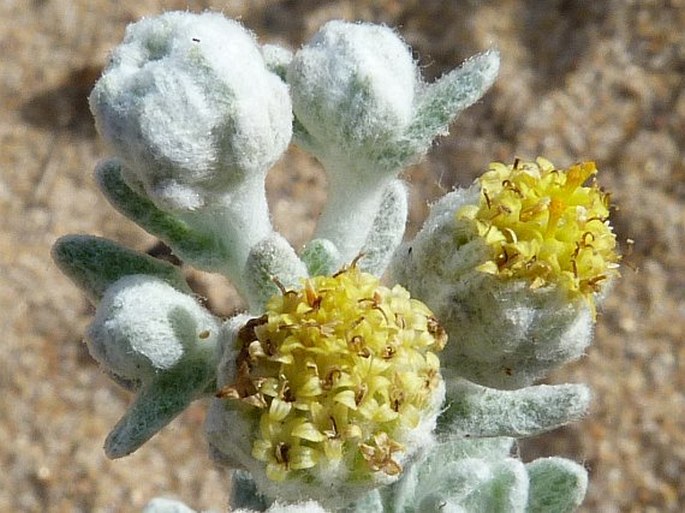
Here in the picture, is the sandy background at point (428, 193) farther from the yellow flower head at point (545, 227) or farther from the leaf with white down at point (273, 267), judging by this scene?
the leaf with white down at point (273, 267)

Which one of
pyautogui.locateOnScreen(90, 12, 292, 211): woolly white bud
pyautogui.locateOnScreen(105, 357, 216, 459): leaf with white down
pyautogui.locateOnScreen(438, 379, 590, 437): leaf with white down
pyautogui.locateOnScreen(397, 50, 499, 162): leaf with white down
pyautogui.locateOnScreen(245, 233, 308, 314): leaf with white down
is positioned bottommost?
pyautogui.locateOnScreen(438, 379, 590, 437): leaf with white down

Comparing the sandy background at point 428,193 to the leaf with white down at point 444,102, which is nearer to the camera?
the leaf with white down at point 444,102

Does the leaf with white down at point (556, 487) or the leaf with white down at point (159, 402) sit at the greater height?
the leaf with white down at point (159, 402)

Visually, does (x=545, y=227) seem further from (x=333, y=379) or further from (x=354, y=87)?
(x=333, y=379)

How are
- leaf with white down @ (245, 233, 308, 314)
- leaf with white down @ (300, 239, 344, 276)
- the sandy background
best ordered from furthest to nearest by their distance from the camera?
1. the sandy background
2. leaf with white down @ (300, 239, 344, 276)
3. leaf with white down @ (245, 233, 308, 314)

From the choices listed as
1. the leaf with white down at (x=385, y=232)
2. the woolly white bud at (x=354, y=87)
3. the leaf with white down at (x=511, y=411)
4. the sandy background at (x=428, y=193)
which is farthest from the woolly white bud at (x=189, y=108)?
the sandy background at (x=428, y=193)

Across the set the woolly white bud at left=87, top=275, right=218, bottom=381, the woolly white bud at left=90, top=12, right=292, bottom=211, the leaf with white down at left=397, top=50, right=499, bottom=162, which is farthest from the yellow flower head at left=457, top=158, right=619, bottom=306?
the woolly white bud at left=87, top=275, right=218, bottom=381

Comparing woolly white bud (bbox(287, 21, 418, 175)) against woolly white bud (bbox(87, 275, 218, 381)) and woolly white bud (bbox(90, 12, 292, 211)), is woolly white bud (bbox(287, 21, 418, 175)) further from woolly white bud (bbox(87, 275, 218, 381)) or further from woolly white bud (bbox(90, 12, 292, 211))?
woolly white bud (bbox(87, 275, 218, 381))
